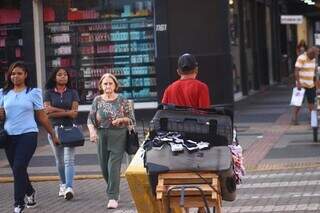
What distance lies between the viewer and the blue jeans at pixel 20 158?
29.4ft

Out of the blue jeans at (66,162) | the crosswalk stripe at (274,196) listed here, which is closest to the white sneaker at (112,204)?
the blue jeans at (66,162)

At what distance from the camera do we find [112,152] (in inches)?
375

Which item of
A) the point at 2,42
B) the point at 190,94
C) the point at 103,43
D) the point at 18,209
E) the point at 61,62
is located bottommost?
the point at 18,209

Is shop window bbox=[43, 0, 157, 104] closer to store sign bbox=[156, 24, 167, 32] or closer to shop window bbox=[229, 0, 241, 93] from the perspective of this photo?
store sign bbox=[156, 24, 167, 32]

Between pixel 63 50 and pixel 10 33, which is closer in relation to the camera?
pixel 63 50

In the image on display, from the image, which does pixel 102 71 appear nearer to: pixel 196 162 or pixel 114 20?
pixel 114 20

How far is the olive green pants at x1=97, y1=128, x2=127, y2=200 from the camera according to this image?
9.42 metres

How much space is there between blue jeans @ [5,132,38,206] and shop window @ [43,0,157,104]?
10845 mm

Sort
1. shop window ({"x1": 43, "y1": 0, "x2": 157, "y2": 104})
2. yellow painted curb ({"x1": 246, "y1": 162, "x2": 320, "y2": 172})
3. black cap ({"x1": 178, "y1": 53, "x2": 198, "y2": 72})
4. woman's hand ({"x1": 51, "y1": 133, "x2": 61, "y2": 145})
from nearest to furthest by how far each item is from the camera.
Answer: black cap ({"x1": 178, "y1": 53, "x2": 198, "y2": 72})
woman's hand ({"x1": 51, "y1": 133, "x2": 61, "y2": 145})
yellow painted curb ({"x1": 246, "y1": 162, "x2": 320, "y2": 172})
shop window ({"x1": 43, "y1": 0, "x2": 157, "y2": 104})

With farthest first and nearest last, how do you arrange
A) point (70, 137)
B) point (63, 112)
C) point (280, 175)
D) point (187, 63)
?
1. point (280, 175)
2. point (63, 112)
3. point (70, 137)
4. point (187, 63)

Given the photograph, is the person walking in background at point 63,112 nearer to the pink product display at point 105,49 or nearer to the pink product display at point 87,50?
the pink product display at point 105,49

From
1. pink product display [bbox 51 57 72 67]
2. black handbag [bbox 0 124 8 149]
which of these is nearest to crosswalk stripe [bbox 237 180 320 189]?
black handbag [bbox 0 124 8 149]

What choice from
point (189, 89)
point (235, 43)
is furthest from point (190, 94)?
point (235, 43)

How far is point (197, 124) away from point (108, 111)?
3165mm
